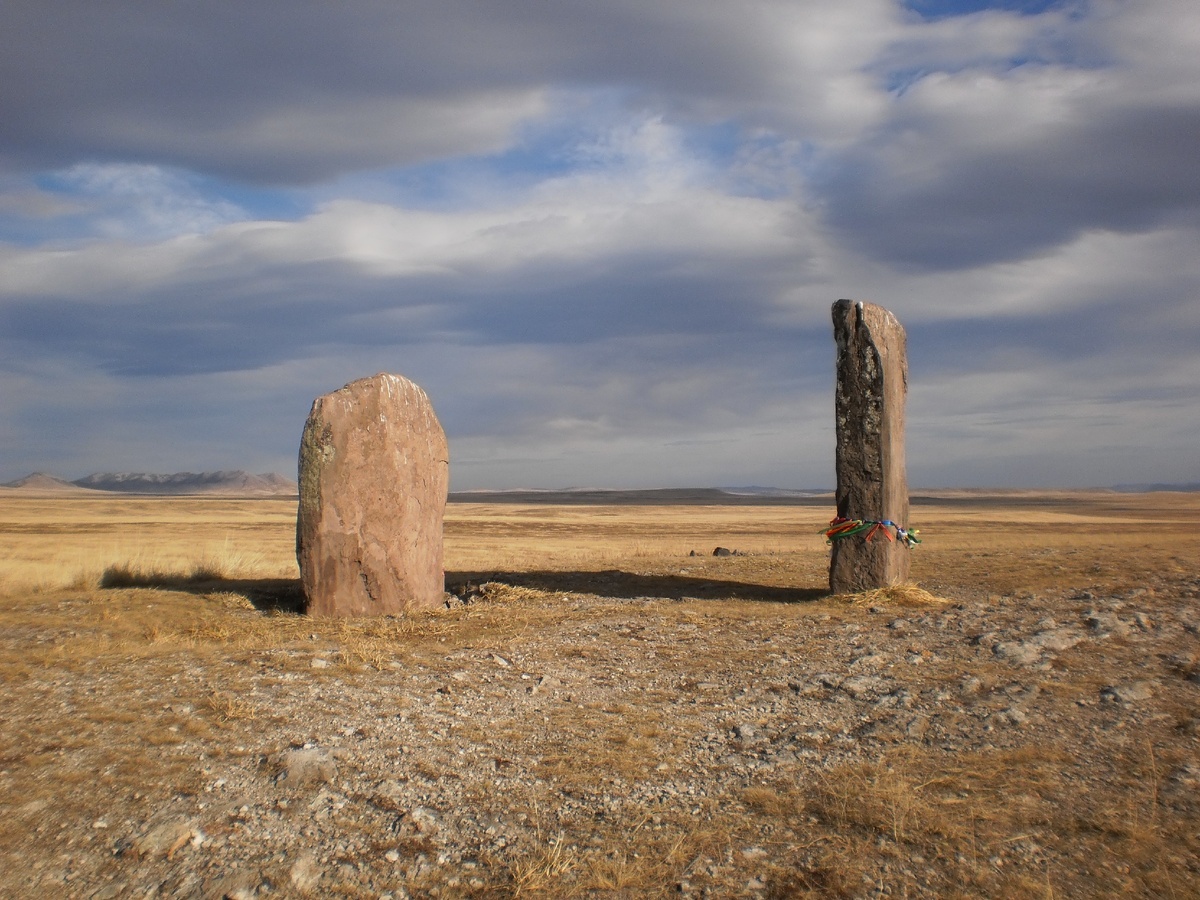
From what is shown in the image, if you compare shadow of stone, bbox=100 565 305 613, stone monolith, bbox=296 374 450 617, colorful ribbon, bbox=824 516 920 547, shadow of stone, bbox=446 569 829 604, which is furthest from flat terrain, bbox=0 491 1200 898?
shadow of stone, bbox=446 569 829 604

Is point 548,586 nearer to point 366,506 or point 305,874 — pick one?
point 366,506

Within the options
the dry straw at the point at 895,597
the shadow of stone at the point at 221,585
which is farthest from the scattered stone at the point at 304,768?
the dry straw at the point at 895,597

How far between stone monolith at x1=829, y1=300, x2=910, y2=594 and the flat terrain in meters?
0.82

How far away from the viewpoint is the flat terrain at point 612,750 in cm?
462

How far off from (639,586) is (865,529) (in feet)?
12.8

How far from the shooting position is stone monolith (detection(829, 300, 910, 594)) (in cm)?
1252

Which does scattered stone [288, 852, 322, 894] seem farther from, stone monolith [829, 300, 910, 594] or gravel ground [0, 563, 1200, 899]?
stone monolith [829, 300, 910, 594]

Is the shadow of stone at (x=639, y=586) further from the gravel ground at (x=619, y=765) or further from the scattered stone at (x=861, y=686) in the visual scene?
the scattered stone at (x=861, y=686)

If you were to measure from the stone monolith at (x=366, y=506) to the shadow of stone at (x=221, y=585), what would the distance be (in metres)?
0.76

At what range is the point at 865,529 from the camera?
493 inches

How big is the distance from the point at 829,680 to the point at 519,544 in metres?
21.5

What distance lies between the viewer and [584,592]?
14055 mm

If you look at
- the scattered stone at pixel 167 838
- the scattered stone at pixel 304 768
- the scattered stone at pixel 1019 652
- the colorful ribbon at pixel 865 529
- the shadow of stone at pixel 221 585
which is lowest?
the scattered stone at pixel 167 838

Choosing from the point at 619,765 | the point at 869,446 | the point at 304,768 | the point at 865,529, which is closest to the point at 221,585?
the point at 304,768
